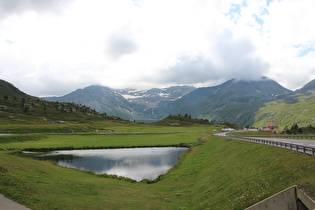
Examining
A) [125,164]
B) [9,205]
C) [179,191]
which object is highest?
[9,205]

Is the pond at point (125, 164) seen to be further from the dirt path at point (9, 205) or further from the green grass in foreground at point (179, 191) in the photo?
the dirt path at point (9, 205)

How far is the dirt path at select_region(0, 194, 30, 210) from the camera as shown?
20888 millimetres

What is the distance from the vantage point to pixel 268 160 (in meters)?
31.4

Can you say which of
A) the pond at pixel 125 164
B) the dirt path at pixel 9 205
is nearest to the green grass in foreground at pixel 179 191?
the dirt path at pixel 9 205

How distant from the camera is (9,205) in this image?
→ 21328 mm

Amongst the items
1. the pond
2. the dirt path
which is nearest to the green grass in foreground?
the dirt path

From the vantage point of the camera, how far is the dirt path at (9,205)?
2089 centimetres

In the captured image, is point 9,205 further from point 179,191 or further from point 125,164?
point 125,164

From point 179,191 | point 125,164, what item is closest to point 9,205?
point 179,191

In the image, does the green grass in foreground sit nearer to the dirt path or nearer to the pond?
the dirt path

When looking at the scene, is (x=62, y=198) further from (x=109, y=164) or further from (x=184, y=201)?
(x=109, y=164)

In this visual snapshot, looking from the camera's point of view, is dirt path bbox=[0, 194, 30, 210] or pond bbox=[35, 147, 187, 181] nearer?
dirt path bbox=[0, 194, 30, 210]

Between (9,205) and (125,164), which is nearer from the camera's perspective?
(9,205)

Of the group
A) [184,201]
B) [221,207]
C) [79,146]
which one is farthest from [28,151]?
[221,207]
